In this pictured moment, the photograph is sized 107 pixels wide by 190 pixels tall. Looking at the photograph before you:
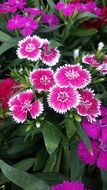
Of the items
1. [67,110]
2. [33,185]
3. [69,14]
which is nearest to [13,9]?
[69,14]

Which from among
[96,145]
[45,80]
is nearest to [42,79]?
[45,80]

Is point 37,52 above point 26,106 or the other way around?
above

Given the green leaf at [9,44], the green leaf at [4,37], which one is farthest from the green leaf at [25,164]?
the green leaf at [4,37]

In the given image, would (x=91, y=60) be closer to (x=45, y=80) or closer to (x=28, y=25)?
(x=45, y=80)

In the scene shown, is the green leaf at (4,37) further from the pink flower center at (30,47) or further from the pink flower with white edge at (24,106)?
the pink flower with white edge at (24,106)

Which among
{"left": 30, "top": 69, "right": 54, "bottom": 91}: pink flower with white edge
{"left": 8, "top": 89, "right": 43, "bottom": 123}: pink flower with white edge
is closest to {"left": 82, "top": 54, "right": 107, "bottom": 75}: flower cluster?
{"left": 30, "top": 69, "right": 54, "bottom": 91}: pink flower with white edge

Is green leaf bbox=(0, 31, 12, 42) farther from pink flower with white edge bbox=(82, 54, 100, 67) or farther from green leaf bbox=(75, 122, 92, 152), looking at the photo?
green leaf bbox=(75, 122, 92, 152)

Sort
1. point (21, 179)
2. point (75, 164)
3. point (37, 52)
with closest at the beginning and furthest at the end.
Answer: point (21, 179), point (75, 164), point (37, 52)
